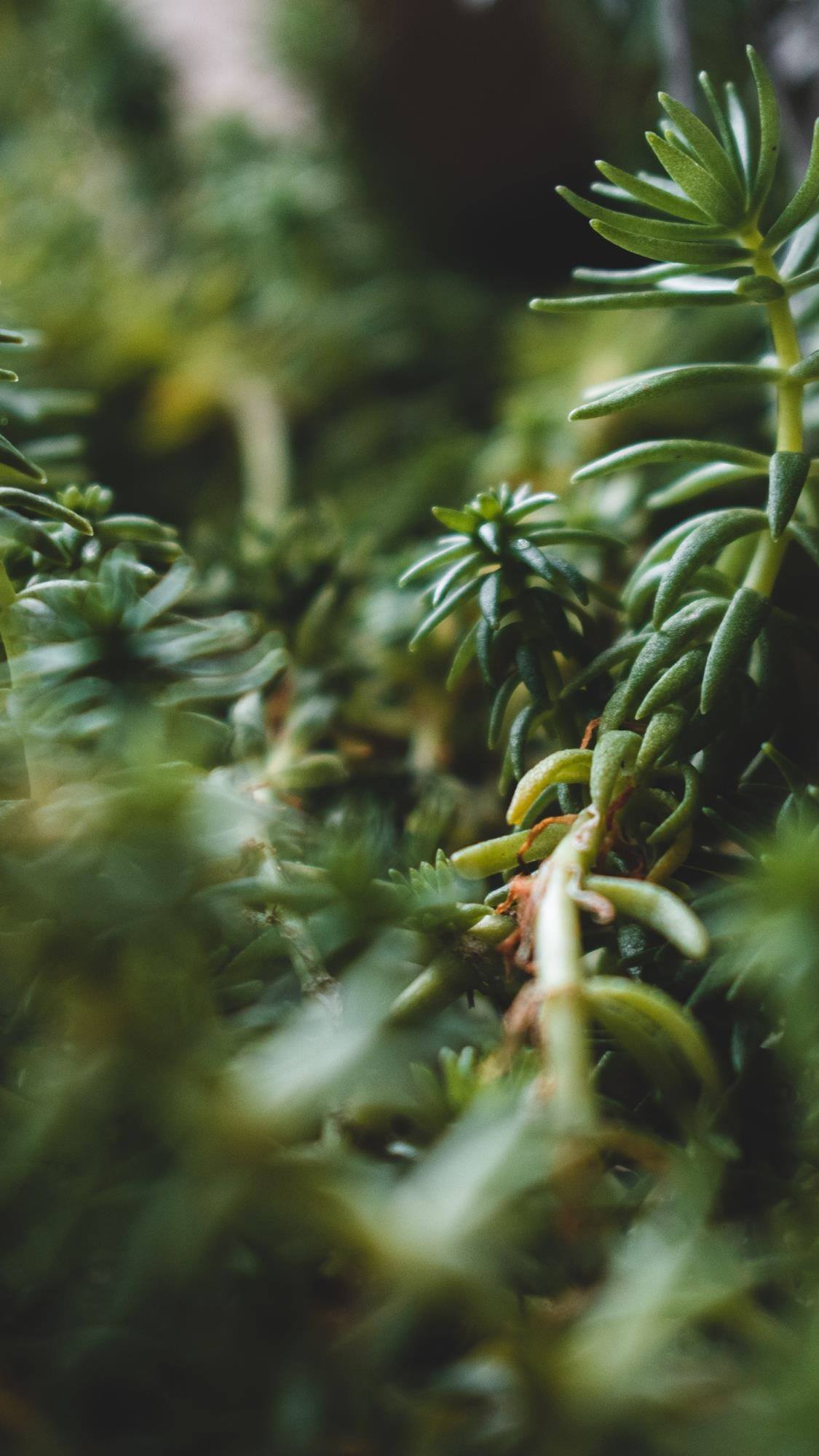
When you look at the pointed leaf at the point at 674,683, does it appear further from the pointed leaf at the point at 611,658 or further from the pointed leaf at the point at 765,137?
the pointed leaf at the point at 765,137

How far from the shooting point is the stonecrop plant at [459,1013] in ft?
Answer: 0.74

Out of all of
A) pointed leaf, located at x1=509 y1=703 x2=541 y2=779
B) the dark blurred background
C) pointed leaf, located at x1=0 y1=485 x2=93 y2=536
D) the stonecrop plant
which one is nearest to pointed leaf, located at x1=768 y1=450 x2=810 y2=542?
the stonecrop plant

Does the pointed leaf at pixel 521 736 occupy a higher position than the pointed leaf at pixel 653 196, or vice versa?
the pointed leaf at pixel 653 196

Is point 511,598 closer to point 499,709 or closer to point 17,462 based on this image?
point 499,709

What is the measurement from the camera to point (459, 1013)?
1.10ft

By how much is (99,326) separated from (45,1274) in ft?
2.75

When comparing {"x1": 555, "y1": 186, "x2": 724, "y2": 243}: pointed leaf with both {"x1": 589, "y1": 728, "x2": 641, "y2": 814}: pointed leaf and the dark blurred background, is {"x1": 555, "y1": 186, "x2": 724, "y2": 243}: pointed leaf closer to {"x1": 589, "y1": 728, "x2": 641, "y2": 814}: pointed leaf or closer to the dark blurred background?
{"x1": 589, "y1": 728, "x2": 641, "y2": 814}: pointed leaf

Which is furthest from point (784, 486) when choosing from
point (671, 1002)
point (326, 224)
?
point (326, 224)

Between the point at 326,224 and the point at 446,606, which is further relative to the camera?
the point at 326,224

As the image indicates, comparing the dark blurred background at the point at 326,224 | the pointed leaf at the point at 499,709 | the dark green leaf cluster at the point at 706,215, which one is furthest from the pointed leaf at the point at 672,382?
the dark blurred background at the point at 326,224

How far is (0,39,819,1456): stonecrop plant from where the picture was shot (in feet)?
0.74

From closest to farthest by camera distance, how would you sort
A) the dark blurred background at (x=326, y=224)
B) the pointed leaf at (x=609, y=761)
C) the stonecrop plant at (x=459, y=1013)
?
the stonecrop plant at (x=459, y=1013), the pointed leaf at (x=609, y=761), the dark blurred background at (x=326, y=224)

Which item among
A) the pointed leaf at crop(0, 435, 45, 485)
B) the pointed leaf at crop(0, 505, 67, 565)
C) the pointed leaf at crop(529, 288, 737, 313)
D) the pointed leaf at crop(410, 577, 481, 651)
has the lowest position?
the pointed leaf at crop(410, 577, 481, 651)

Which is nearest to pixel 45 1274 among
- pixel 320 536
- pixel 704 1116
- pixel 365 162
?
pixel 704 1116
